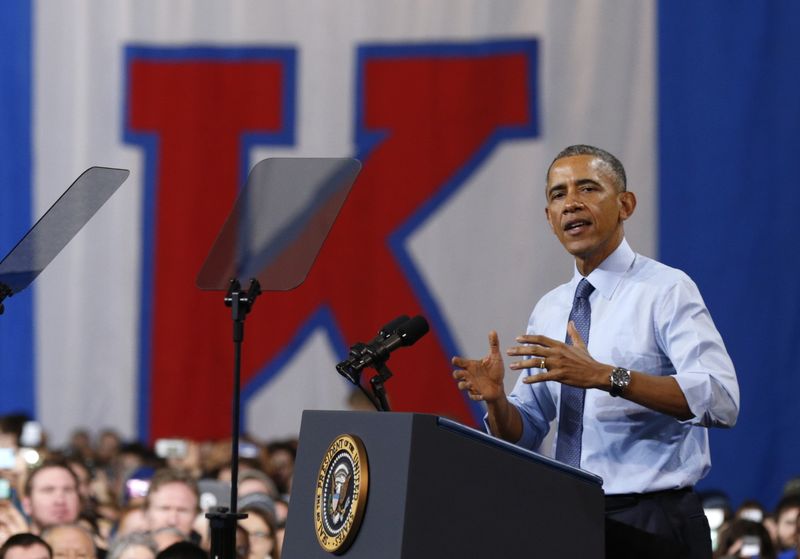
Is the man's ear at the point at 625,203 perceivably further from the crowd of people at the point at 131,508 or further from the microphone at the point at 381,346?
the crowd of people at the point at 131,508

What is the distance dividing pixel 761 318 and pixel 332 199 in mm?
6756

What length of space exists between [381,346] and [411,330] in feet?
0.23

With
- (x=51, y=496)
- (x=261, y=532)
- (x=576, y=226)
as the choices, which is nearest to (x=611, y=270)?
(x=576, y=226)

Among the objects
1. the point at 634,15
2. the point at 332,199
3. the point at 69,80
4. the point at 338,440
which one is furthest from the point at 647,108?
the point at 338,440

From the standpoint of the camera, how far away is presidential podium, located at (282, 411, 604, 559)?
2.01m

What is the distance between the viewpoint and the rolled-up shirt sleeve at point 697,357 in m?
2.35

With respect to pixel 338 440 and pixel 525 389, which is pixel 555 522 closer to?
pixel 338 440

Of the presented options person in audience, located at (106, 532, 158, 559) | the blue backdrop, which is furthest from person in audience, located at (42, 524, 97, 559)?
the blue backdrop

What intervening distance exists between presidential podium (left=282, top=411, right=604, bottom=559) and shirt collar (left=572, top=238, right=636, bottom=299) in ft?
1.80

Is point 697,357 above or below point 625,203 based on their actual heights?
below

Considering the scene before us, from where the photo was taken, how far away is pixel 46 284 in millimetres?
10242

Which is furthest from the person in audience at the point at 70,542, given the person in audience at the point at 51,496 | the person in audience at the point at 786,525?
the person in audience at the point at 786,525

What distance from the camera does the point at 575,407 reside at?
262 cm

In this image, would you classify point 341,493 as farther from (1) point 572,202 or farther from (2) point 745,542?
(2) point 745,542
